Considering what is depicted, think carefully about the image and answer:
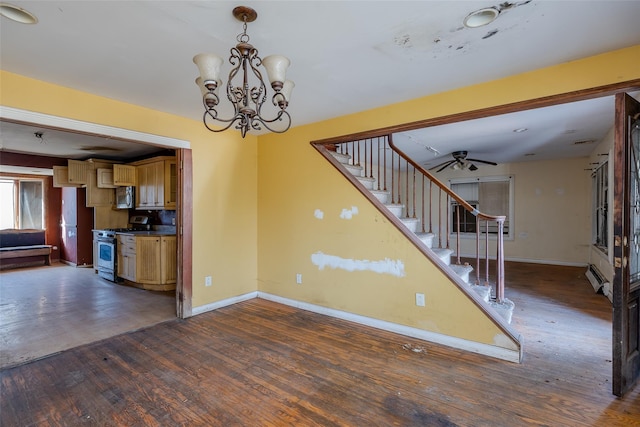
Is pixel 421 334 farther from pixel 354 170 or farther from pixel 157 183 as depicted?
pixel 157 183

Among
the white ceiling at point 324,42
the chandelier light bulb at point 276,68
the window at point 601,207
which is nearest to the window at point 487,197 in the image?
the window at point 601,207

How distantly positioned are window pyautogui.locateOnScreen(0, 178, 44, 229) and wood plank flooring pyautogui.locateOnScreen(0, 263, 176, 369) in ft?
6.54

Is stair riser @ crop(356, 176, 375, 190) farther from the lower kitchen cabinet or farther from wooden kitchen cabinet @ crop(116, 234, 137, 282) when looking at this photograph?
wooden kitchen cabinet @ crop(116, 234, 137, 282)

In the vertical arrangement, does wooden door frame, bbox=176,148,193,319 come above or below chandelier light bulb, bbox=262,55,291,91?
below

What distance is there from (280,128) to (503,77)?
2.47 meters

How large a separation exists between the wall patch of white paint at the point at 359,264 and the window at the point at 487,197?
4.46 meters

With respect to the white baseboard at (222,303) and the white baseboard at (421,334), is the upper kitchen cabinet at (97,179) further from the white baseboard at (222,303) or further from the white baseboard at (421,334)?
the white baseboard at (421,334)

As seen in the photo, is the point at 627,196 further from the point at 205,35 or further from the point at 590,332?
the point at 205,35

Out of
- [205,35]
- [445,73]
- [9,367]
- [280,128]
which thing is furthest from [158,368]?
[445,73]

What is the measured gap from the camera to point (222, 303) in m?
3.92

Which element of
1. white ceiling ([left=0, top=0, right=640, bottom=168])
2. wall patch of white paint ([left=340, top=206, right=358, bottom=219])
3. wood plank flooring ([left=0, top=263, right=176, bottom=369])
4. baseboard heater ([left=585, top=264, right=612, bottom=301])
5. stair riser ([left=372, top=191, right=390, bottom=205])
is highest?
white ceiling ([left=0, top=0, right=640, bottom=168])

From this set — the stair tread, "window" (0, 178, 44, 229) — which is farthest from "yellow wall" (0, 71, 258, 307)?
"window" (0, 178, 44, 229)

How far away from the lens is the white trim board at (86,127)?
93.2 inches

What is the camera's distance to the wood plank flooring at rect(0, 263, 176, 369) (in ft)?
9.39
